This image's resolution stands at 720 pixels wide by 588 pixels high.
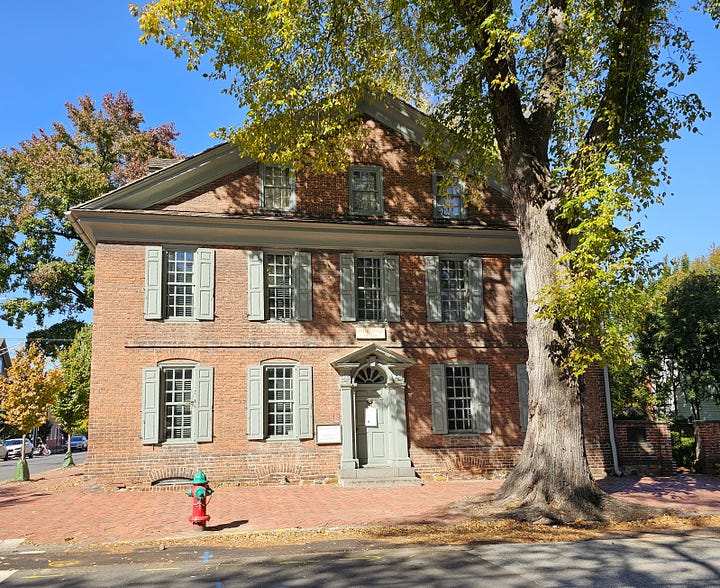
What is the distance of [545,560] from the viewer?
320 inches

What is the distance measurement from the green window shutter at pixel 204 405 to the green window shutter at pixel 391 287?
5.01 m

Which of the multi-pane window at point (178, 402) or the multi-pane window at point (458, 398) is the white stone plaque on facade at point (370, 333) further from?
the multi-pane window at point (178, 402)

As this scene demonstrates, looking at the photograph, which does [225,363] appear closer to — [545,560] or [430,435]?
[430,435]

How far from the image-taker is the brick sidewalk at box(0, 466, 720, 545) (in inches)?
444

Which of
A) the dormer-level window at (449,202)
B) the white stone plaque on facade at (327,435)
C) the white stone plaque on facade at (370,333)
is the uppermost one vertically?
the dormer-level window at (449,202)

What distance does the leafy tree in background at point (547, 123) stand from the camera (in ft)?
39.2

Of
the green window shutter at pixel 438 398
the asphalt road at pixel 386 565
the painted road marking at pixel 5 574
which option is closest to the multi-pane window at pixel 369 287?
the green window shutter at pixel 438 398

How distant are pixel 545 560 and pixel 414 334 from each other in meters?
10.6

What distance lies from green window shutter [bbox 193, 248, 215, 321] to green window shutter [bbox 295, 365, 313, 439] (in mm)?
2714

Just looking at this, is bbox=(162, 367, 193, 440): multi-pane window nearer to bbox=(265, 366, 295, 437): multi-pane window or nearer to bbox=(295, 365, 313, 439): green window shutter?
bbox=(265, 366, 295, 437): multi-pane window

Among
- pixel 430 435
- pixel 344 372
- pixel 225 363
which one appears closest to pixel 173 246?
pixel 225 363

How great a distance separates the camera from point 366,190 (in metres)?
18.9

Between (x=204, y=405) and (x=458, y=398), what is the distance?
6.82 m

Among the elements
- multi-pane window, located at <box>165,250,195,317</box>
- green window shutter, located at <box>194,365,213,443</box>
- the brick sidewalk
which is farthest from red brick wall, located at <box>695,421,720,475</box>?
multi-pane window, located at <box>165,250,195,317</box>
